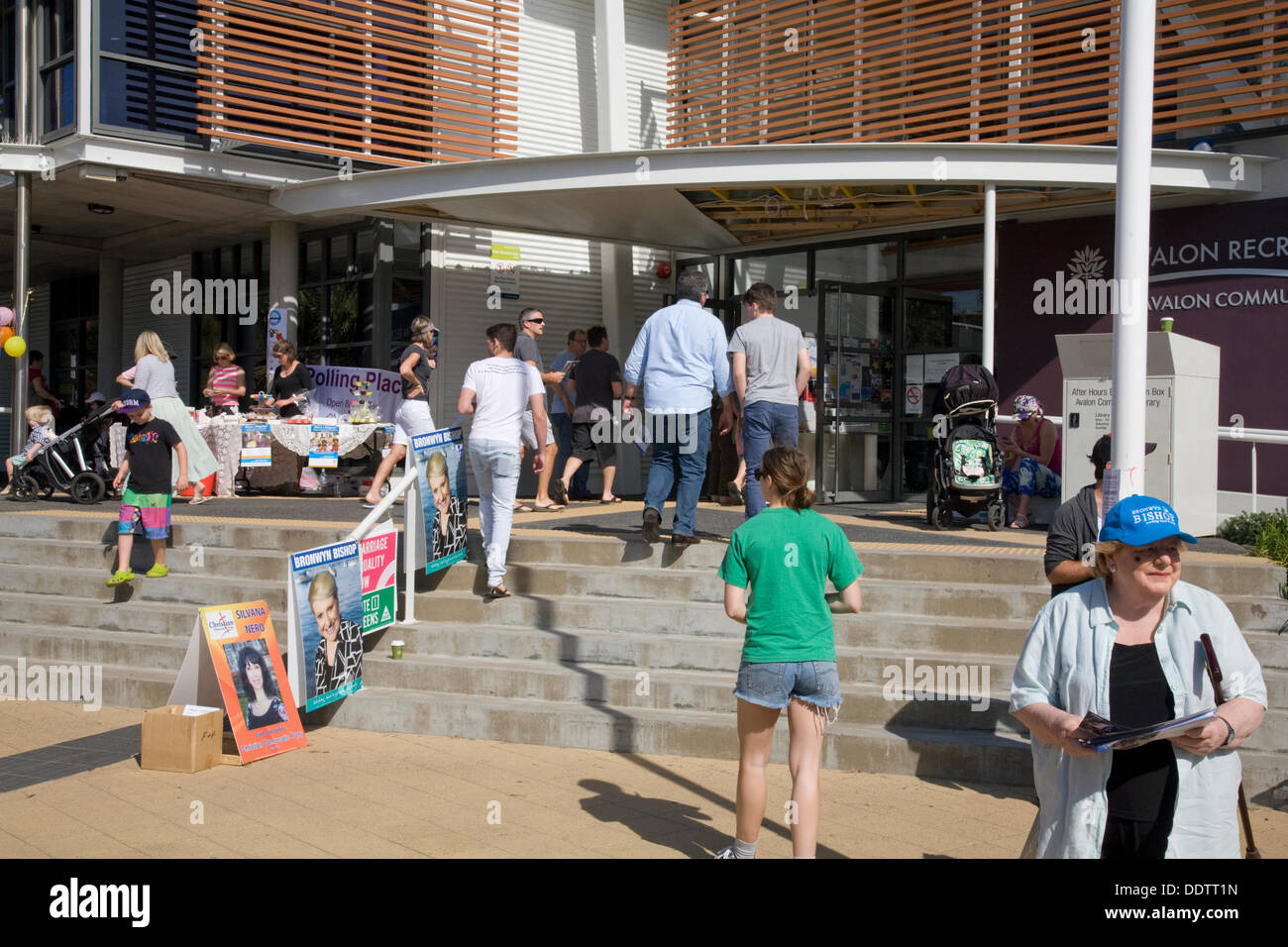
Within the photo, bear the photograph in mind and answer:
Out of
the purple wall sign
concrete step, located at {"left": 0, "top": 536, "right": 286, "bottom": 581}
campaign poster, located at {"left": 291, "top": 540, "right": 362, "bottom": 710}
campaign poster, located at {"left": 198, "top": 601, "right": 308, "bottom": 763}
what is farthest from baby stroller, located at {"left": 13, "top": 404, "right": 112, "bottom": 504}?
the purple wall sign

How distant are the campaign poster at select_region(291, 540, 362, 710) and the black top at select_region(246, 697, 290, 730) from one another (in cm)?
16

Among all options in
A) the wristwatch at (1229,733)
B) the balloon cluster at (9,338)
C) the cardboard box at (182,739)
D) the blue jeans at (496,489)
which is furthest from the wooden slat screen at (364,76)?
the wristwatch at (1229,733)

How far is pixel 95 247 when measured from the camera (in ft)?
63.2

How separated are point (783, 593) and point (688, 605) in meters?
3.41

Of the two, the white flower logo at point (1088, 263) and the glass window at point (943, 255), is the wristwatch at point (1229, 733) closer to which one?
the white flower logo at point (1088, 263)

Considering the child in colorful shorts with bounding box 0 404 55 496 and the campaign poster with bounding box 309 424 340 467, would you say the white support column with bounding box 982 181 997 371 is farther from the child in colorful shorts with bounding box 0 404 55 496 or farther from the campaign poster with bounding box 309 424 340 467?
the child in colorful shorts with bounding box 0 404 55 496

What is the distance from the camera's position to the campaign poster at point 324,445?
13898 millimetres

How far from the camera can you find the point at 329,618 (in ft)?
25.0

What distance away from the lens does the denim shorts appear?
194 inches

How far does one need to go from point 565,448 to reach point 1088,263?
5.91 m

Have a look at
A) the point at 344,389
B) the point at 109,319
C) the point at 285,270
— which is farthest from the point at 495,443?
the point at 109,319

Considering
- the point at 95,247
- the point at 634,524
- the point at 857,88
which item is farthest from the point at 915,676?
the point at 95,247

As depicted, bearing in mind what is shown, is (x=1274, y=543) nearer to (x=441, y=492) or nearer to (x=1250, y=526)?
(x=1250, y=526)

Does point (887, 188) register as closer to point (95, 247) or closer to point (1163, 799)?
point (1163, 799)
